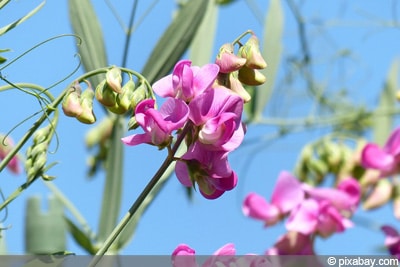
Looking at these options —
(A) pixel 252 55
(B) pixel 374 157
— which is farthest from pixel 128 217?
(B) pixel 374 157

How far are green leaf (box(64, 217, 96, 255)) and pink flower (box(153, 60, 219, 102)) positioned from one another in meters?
0.52

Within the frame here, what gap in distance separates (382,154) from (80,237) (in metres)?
0.69

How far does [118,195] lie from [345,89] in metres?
0.92

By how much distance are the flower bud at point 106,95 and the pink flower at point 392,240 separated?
2.26 ft

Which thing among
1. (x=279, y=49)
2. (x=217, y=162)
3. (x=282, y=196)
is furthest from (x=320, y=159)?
(x=217, y=162)

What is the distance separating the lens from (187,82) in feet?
1.95

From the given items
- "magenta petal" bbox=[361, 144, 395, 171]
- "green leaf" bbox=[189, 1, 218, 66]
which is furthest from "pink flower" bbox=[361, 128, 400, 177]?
"green leaf" bbox=[189, 1, 218, 66]

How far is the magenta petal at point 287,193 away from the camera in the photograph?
4.95 ft

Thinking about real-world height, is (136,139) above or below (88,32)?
above

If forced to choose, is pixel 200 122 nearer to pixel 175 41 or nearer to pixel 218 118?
pixel 218 118

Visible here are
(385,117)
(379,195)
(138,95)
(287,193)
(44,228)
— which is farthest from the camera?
(385,117)

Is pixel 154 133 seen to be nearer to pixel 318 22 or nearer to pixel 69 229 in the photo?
pixel 69 229

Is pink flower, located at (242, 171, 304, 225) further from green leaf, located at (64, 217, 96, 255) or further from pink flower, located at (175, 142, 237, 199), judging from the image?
pink flower, located at (175, 142, 237, 199)

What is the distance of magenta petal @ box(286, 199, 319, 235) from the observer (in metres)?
1.41
